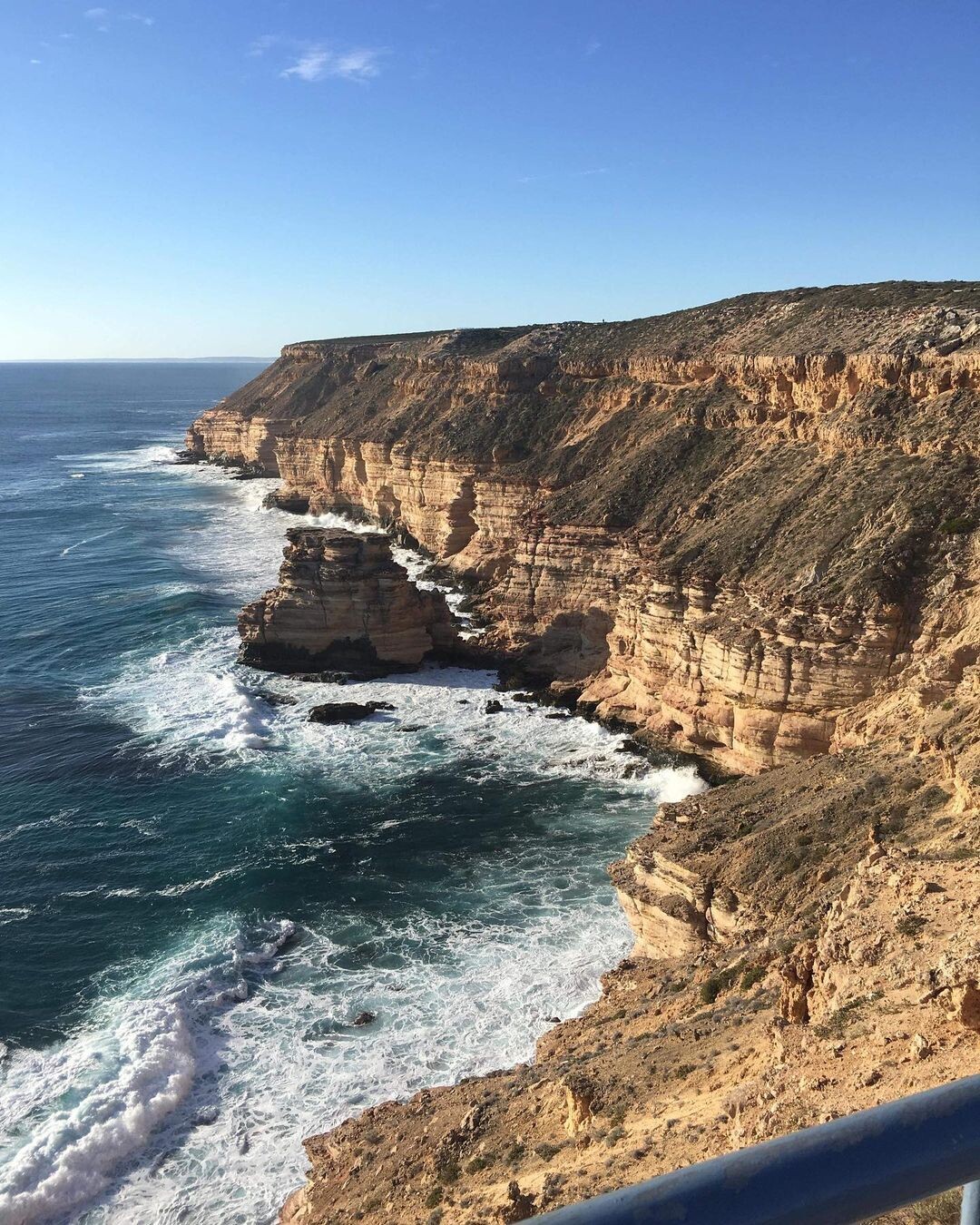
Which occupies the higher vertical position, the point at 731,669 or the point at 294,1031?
the point at 731,669

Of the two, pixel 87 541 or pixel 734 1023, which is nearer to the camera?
pixel 734 1023

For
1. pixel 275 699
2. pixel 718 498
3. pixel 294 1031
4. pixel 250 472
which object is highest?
pixel 718 498

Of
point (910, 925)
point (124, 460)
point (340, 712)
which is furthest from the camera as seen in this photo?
point (124, 460)

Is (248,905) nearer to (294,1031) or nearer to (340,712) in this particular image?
(294,1031)

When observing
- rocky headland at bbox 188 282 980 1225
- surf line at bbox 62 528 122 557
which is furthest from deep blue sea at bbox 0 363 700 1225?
surf line at bbox 62 528 122 557

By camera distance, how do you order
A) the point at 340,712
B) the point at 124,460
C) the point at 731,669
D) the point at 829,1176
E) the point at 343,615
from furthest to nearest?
the point at 124,460 < the point at 343,615 < the point at 340,712 < the point at 731,669 < the point at 829,1176

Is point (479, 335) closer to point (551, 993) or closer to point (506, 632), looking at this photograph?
point (506, 632)

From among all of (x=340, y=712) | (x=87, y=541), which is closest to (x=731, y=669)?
(x=340, y=712)

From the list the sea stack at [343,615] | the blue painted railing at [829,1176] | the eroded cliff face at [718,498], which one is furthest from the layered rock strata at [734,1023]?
the sea stack at [343,615]
